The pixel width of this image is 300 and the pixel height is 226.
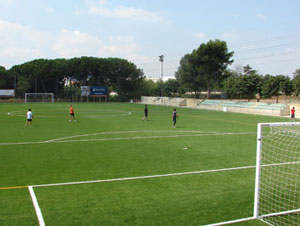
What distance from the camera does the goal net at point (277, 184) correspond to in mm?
6918

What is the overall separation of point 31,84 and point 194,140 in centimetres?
7935

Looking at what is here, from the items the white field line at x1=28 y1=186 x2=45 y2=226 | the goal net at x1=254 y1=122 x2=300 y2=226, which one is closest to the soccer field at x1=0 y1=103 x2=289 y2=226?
the white field line at x1=28 y1=186 x2=45 y2=226

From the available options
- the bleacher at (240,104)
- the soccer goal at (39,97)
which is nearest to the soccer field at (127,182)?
the bleacher at (240,104)

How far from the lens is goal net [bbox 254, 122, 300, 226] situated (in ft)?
22.7

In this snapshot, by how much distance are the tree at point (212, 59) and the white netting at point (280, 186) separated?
51145mm

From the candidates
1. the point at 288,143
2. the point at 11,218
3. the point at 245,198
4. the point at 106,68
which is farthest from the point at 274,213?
the point at 106,68

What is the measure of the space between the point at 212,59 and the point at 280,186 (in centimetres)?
Answer: 5728

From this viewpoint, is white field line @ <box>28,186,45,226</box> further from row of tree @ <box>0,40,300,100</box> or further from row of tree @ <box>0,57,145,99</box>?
row of tree @ <box>0,57,145,99</box>

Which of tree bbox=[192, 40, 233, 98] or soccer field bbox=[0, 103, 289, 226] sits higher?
tree bbox=[192, 40, 233, 98]

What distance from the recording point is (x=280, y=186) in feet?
29.6

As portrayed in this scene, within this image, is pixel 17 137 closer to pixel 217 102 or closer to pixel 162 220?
pixel 162 220

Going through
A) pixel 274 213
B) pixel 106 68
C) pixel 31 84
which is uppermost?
pixel 106 68

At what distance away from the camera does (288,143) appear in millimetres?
16484

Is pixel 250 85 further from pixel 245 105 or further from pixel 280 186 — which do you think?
pixel 280 186
